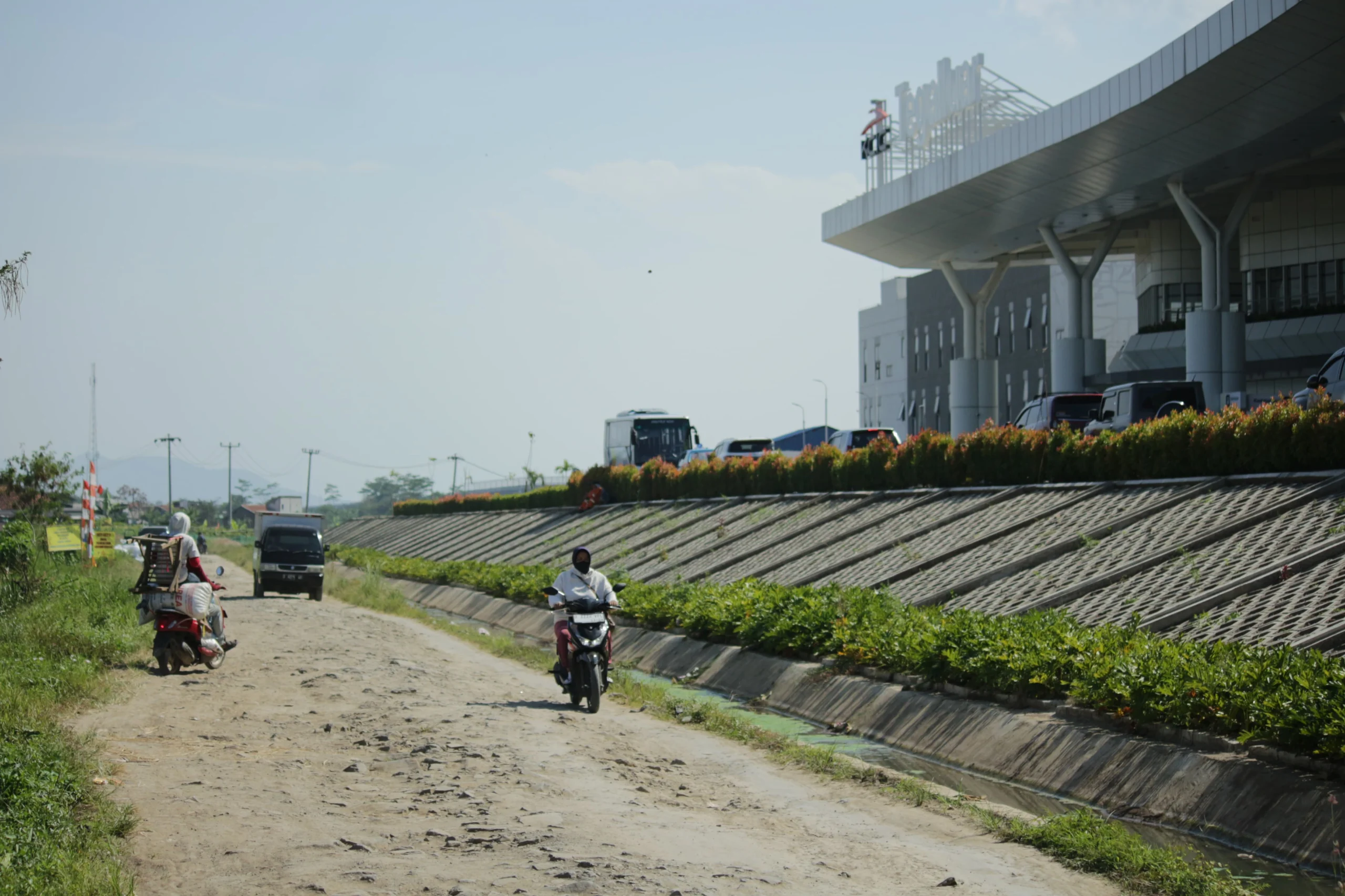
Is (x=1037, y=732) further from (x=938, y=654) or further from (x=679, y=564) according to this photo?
(x=679, y=564)

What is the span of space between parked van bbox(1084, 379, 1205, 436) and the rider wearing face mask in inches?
525

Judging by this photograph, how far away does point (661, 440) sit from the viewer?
186ft

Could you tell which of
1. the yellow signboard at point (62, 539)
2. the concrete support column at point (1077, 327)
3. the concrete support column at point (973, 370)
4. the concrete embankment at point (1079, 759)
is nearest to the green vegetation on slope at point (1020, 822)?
the concrete embankment at point (1079, 759)

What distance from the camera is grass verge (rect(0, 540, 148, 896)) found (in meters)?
6.41

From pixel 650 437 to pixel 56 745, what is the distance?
47700mm

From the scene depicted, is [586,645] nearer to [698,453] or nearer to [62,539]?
[62,539]

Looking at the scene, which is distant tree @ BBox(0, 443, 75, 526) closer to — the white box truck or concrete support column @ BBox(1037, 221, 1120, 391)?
the white box truck

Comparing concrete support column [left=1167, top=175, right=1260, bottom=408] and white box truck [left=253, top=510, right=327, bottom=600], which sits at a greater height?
concrete support column [left=1167, top=175, right=1260, bottom=408]

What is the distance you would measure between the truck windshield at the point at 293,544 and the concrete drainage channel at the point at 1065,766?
2334 cm

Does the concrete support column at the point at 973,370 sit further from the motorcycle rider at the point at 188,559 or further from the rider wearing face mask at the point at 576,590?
the rider wearing face mask at the point at 576,590

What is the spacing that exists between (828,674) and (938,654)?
231cm

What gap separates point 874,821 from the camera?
Answer: 28.3 feet

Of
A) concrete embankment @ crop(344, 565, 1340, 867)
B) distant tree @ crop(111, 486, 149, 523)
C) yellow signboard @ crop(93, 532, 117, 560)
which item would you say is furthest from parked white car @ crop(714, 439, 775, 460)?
distant tree @ crop(111, 486, 149, 523)

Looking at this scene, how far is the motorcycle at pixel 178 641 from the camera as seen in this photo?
A: 16031 mm
